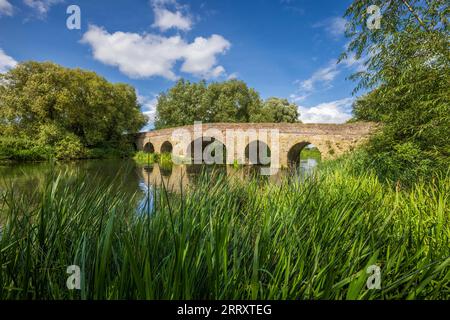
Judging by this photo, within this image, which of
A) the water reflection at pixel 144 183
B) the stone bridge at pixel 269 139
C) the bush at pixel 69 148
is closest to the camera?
the water reflection at pixel 144 183

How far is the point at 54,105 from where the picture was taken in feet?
60.0

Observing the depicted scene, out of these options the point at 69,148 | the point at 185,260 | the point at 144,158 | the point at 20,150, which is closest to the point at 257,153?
the point at 144,158

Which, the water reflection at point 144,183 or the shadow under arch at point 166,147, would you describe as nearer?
the water reflection at point 144,183

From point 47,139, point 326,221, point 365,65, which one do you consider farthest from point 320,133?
point 47,139

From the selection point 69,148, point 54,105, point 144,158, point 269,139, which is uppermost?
point 54,105

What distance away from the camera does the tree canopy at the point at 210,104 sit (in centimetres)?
2635

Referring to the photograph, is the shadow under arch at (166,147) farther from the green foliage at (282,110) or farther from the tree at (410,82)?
the tree at (410,82)

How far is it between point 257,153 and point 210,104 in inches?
362

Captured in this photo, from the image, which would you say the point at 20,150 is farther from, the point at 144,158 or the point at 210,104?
the point at 210,104

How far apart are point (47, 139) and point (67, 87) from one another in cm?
481

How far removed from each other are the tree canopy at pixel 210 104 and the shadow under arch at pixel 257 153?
20.5ft

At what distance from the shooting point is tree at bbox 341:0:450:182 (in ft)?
11.9

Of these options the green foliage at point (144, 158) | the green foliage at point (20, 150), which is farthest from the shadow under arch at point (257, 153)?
the green foliage at point (20, 150)
